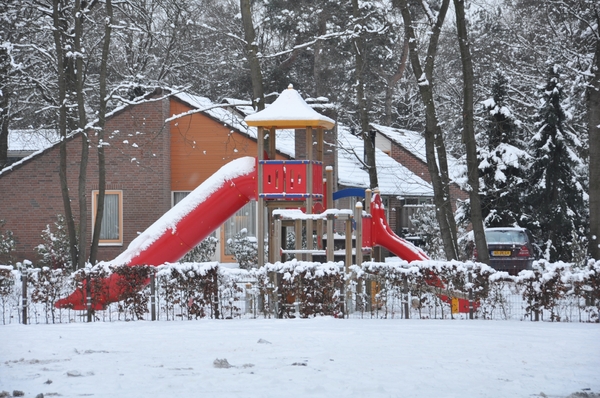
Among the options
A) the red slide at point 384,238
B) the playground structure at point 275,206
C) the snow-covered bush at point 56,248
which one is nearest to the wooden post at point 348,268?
the playground structure at point 275,206

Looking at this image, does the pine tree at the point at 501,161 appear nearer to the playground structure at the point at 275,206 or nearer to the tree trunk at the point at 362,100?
the tree trunk at the point at 362,100

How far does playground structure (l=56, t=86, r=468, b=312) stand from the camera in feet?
49.9

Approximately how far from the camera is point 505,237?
23.6 m

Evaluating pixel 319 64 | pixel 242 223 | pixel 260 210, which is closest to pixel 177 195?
pixel 242 223

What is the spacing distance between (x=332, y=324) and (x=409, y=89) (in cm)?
3273

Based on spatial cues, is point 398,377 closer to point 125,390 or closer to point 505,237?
point 125,390

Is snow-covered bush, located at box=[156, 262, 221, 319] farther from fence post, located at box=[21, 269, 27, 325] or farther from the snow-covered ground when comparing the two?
fence post, located at box=[21, 269, 27, 325]

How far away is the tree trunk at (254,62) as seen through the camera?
1820 cm

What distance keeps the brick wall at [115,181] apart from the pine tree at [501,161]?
1016 cm

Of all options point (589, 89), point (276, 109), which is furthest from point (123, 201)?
point (589, 89)

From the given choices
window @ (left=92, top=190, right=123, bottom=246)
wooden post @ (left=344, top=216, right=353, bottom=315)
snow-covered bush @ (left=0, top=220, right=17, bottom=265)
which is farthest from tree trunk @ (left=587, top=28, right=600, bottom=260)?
snow-covered bush @ (left=0, top=220, right=17, bottom=265)

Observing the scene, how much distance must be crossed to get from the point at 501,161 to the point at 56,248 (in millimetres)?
13869

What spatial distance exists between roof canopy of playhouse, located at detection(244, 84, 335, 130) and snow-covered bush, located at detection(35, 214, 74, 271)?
33.2ft

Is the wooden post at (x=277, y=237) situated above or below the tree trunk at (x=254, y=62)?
below
